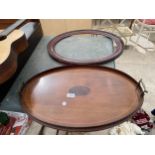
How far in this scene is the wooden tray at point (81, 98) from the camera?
76cm

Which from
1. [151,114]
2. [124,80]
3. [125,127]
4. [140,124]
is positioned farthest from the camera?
[151,114]

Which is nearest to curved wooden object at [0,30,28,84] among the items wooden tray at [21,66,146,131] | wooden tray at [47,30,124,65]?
wooden tray at [21,66,146,131]

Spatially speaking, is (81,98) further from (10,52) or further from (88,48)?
(88,48)

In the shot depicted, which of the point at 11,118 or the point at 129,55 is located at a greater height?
the point at 11,118

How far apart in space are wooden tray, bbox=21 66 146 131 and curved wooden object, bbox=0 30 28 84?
107 millimetres

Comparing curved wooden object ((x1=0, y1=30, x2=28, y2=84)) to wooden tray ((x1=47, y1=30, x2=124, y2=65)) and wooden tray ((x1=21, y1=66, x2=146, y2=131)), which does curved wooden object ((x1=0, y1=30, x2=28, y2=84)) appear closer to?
wooden tray ((x1=21, y1=66, x2=146, y2=131))

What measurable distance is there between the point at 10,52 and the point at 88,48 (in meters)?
0.60

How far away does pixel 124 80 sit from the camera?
98 cm

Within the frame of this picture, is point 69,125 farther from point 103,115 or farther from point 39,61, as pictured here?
point 39,61

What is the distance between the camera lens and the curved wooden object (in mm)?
908

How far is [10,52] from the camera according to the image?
3.25 feet

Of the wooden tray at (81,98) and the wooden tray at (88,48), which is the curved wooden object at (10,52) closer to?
the wooden tray at (81,98)
